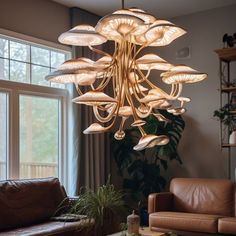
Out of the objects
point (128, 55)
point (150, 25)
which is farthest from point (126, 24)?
point (128, 55)

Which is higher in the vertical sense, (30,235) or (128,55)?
(128,55)

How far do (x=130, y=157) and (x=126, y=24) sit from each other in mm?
3258

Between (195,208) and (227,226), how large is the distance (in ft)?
2.46

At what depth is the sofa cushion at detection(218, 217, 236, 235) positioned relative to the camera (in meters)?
4.10

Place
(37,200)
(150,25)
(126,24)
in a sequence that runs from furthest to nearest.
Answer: (37,200) < (150,25) < (126,24)

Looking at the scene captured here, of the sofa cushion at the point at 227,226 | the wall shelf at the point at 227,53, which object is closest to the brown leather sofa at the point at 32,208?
the sofa cushion at the point at 227,226

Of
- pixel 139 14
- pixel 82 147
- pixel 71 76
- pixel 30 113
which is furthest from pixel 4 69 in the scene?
pixel 139 14

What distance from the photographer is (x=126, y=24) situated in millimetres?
2604

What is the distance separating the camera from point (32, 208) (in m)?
4.26

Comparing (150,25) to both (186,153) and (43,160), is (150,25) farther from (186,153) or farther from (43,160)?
(186,153)

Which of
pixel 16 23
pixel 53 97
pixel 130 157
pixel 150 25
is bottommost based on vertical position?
pixel 130 157

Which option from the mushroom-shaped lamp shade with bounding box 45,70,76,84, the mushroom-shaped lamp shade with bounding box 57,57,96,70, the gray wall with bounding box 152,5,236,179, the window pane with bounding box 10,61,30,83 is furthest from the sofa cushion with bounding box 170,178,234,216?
the mushroom-shaped lamp shade with bounding box 57,57,96,70

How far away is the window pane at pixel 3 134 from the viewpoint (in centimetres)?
455

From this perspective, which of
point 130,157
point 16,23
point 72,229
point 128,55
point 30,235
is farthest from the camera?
point 130,157
